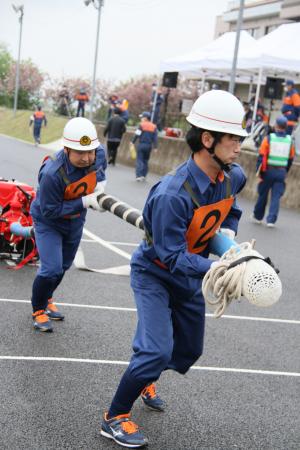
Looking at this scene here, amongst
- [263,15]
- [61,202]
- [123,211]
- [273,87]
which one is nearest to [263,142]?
[61,202]

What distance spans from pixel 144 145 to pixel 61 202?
16726mm

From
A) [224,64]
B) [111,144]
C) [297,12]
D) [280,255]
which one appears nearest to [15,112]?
[297,12]

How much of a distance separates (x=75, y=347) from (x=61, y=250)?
0.94 m

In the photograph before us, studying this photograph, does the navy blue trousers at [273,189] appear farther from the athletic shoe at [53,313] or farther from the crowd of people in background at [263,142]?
the athletic shoe at [53,313]

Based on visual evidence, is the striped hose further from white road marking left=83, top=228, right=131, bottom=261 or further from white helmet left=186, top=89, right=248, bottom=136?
white road marking left=83, top=228, right=131, bottom=261

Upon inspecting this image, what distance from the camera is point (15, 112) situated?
62.3 metres

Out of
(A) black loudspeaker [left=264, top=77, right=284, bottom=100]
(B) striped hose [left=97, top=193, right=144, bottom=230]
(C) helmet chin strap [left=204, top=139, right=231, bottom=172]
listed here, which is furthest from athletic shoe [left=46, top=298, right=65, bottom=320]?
(A) black loudspeaker [left=264, top=77, right=284, bottom=100]

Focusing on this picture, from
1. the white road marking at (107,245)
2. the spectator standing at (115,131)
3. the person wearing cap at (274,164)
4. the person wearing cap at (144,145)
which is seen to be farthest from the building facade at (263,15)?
the white road marking at (107,245)

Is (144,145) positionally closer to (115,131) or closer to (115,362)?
(115,131)

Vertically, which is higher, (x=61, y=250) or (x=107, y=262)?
(x=61, y=250)

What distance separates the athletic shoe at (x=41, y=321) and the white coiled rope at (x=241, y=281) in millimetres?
2842

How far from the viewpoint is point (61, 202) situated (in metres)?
6.54

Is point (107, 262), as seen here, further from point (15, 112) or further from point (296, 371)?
point (15, 112)

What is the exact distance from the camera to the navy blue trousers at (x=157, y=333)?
4.29 meters
